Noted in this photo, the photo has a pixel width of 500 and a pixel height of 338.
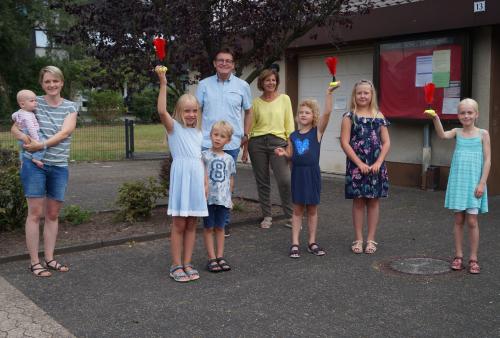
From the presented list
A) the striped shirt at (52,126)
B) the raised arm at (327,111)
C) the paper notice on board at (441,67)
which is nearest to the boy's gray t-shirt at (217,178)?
the raised arm at (327,111)

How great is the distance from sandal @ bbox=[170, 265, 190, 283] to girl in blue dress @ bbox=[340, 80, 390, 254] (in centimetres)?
185

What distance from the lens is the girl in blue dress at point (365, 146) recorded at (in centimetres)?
566

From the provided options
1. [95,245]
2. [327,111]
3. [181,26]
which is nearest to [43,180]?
[95,245]

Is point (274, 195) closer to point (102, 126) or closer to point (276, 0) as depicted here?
point (276, 0)

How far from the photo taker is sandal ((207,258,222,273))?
5180 millimetres

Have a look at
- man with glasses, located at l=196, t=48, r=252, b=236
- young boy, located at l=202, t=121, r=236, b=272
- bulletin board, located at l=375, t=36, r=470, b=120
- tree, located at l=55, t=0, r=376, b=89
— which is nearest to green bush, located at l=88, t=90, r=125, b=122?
bulletin board, located at l=375, t=36, r=470, b=120

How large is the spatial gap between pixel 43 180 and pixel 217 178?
155 cm

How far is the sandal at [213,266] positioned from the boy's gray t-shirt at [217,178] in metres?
0.55

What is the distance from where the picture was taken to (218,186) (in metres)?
5.12

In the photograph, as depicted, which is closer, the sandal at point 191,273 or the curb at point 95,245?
the sandal at point 191,273

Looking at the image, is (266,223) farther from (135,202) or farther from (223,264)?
(223,264)

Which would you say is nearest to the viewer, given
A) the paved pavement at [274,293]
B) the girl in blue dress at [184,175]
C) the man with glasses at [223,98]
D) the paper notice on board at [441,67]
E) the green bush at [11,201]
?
the paved pavement at [274,293]

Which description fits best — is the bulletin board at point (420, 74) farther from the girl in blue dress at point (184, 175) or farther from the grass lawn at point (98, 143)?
the grass lawn at point (98, 143)

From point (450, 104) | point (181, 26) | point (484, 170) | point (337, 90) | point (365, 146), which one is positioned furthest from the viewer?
point (337, 90)
